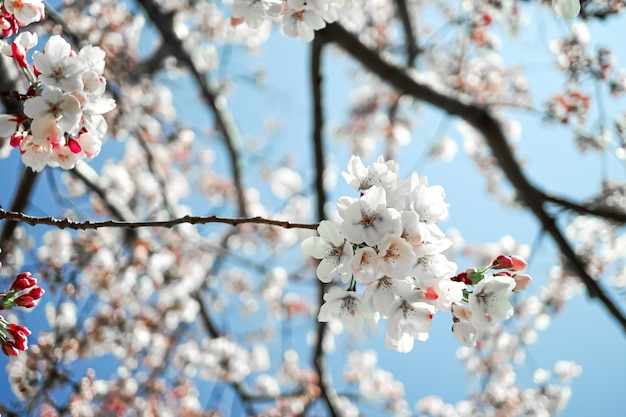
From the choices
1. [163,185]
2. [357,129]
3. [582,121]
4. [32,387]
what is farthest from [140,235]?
[357,129]

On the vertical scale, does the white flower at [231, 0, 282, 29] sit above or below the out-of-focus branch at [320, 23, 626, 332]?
below

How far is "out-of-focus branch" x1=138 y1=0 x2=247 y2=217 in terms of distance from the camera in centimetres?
386

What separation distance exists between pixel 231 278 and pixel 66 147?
242 inches

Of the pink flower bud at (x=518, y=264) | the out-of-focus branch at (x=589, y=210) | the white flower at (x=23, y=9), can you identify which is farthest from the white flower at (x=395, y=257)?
the out-of-focus branch at (x=589, y=210)

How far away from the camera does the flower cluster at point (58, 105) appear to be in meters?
1.24

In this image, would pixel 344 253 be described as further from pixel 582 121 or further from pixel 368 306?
pixel 582 121

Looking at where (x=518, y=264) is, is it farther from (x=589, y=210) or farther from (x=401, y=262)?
(x=589, y=210)

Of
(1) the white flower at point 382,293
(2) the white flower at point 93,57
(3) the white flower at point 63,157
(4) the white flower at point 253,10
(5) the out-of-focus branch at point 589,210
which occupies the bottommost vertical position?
(1) the white flower at point 382,293

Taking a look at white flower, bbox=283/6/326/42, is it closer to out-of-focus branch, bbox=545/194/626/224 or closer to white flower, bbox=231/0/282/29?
white flower, bbox=231/0/282/29

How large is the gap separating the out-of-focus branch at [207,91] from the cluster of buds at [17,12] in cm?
253

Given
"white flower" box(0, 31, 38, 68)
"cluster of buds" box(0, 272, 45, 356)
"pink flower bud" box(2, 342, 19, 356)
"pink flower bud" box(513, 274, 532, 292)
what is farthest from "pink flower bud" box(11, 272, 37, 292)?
"pink flower bud" box(513, 274, 532, 292)

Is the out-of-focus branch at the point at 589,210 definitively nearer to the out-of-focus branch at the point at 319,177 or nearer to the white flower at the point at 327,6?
the out-of-focus branch at the point at 319,177

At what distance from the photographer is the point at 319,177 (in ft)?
12.6

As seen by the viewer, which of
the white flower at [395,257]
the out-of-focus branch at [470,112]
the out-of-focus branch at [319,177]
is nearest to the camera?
the white flower at [395,257]
